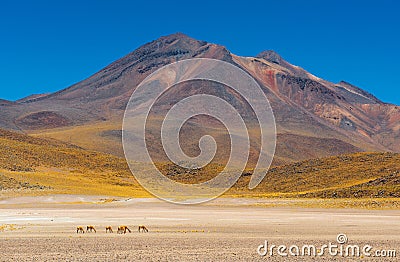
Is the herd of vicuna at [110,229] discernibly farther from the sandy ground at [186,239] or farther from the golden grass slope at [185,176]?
the golden grass slope at [185,176]

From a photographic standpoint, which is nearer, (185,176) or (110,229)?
(110,229)

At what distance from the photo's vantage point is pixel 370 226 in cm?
3469

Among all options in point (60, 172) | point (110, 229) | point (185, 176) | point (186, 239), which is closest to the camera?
point (186, 239)

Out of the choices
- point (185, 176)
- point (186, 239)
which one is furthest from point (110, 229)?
point (185, 176)

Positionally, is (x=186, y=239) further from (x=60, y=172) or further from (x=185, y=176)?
(x=185, y=176)

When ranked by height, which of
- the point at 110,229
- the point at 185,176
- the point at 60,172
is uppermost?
the point at 185,176

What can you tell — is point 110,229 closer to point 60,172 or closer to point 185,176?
point 60,172

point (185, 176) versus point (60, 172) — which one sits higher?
point (185, 176)

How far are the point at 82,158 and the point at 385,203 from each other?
286 ft

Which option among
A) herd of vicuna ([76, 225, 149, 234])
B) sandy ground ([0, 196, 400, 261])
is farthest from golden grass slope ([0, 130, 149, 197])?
herd of vicuna ([76, 225, 149, 234])

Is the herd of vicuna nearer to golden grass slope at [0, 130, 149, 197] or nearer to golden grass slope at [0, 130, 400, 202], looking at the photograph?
golden grass slope at [0, 130, 400, 202]

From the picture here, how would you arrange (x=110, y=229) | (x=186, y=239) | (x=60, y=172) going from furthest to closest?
1. (x=60, y=172)
2. (x=110, y=229)
3. (x=186, y=239)

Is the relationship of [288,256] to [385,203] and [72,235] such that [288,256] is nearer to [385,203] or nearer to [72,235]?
[72,235]

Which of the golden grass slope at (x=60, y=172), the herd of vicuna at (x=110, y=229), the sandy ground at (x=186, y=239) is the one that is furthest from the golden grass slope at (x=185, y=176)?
the herd of vicuna at (x=110, y=229)
